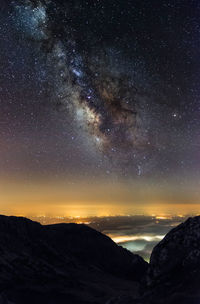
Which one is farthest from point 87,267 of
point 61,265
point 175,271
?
point 175,271

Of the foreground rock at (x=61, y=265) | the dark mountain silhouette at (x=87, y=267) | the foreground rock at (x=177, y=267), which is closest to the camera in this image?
A: the foreground rock at (x=177, y=267)

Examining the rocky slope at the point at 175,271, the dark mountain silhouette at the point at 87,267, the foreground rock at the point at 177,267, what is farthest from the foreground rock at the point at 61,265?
the foreground rock at the point at 177,267

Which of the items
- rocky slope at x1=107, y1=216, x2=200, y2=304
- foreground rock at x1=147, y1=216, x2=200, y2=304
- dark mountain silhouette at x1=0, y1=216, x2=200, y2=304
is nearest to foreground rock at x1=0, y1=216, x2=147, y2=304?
dark mountain silhouette at x1=0, y1=216, x2=200, y2=304

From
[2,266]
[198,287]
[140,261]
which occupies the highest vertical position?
[198,287]

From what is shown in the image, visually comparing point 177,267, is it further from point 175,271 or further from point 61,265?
point 61,265

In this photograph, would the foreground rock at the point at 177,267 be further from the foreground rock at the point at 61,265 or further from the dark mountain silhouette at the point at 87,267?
the foreground rock at the point at 61,265

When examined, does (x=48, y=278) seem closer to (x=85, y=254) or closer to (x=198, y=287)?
(x=85, y=254)

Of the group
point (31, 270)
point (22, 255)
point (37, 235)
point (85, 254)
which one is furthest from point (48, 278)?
point (85, 254)

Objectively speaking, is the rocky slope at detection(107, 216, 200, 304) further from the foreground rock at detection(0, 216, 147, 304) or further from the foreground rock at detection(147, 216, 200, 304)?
the foreground rock at detection(0, 216, 147, 304)
